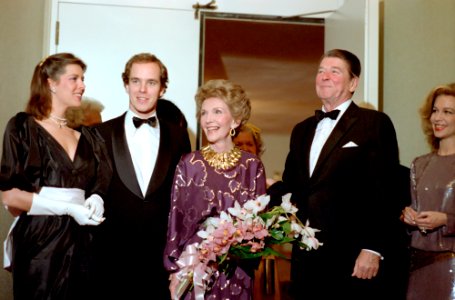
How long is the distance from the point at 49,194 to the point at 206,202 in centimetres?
73

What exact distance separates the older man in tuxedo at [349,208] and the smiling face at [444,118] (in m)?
0.56

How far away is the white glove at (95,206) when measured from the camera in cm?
281

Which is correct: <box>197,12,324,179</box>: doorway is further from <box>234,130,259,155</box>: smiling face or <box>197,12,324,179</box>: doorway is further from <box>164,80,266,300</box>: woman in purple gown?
<box>164,80,266,300</box>: woman in purple gown

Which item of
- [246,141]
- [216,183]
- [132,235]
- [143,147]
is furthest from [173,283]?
[246,141]

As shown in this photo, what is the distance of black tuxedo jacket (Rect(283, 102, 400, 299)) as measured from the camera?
293 centimetres

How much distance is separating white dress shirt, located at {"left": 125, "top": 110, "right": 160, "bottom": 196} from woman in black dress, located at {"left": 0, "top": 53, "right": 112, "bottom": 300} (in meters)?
0.26

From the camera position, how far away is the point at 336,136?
10.0 feet

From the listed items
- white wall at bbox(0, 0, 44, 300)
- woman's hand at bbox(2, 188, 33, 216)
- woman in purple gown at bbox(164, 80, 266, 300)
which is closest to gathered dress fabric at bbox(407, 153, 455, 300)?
woman in purple gown at bbox(164, 80, 266, 300)

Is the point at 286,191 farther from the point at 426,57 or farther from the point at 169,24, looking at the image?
the point at 169,24

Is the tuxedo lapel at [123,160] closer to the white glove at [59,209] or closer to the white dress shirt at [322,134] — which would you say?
the white glove at [59,209]

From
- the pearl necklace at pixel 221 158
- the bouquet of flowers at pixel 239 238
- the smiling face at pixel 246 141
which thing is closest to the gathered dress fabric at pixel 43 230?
the bouquet of flowers at pixel 239 238

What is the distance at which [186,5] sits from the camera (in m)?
4.82

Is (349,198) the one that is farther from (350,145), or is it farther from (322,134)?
(322,134)

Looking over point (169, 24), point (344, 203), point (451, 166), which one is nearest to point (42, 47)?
point (169, 24)
